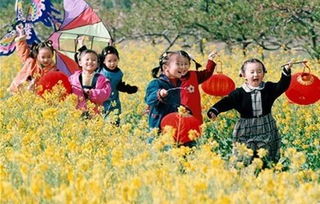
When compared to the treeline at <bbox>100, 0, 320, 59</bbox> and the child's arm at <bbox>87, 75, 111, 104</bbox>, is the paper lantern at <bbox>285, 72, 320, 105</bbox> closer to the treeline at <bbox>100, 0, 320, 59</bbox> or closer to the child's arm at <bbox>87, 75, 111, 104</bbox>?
the child's arm at <bbox>87, 75, 111, 104</bbox>

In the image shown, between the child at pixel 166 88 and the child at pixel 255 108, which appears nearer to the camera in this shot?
the child at pixel 255 108

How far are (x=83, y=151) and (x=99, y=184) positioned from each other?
3.72 feet

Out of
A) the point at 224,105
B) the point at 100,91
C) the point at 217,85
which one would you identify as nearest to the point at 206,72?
the point at 217,85

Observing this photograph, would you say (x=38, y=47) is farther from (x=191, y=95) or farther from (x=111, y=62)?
(x=191, y=95)

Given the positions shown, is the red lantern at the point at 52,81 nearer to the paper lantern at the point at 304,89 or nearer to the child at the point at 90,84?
the child at the point at 90,84

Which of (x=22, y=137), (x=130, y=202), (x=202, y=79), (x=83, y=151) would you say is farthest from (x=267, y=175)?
(x=202, y=79)

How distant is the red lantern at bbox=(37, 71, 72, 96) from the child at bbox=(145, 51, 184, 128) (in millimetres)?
1153

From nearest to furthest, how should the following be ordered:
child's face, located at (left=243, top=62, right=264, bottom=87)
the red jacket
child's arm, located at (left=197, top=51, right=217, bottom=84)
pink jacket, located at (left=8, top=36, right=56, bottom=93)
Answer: child's face, located at (left=243, top=62, right=264, bottom=87) → the red jacket → child's arm, located at (left=197, top=51, right=217, bottom=84) → pink jacket, located at (left=8, top=36, right=56, bottom=93)

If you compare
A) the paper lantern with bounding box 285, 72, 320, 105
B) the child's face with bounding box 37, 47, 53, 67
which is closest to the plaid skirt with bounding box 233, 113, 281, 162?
the paper lantern with bounding box 285, 72, 320, 105

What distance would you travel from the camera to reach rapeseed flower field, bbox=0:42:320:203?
394cm

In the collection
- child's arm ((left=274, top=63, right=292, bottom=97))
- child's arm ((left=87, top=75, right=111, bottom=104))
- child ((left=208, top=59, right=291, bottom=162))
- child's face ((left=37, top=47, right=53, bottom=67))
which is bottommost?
child ((left=208, top=59, right=291, bottom=162))

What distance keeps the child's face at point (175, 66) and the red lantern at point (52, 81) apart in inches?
49.6

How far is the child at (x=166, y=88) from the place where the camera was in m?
6.77

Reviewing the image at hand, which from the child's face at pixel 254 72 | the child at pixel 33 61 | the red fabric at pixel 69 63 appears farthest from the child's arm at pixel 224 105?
the red fabric at pixel 69 63
